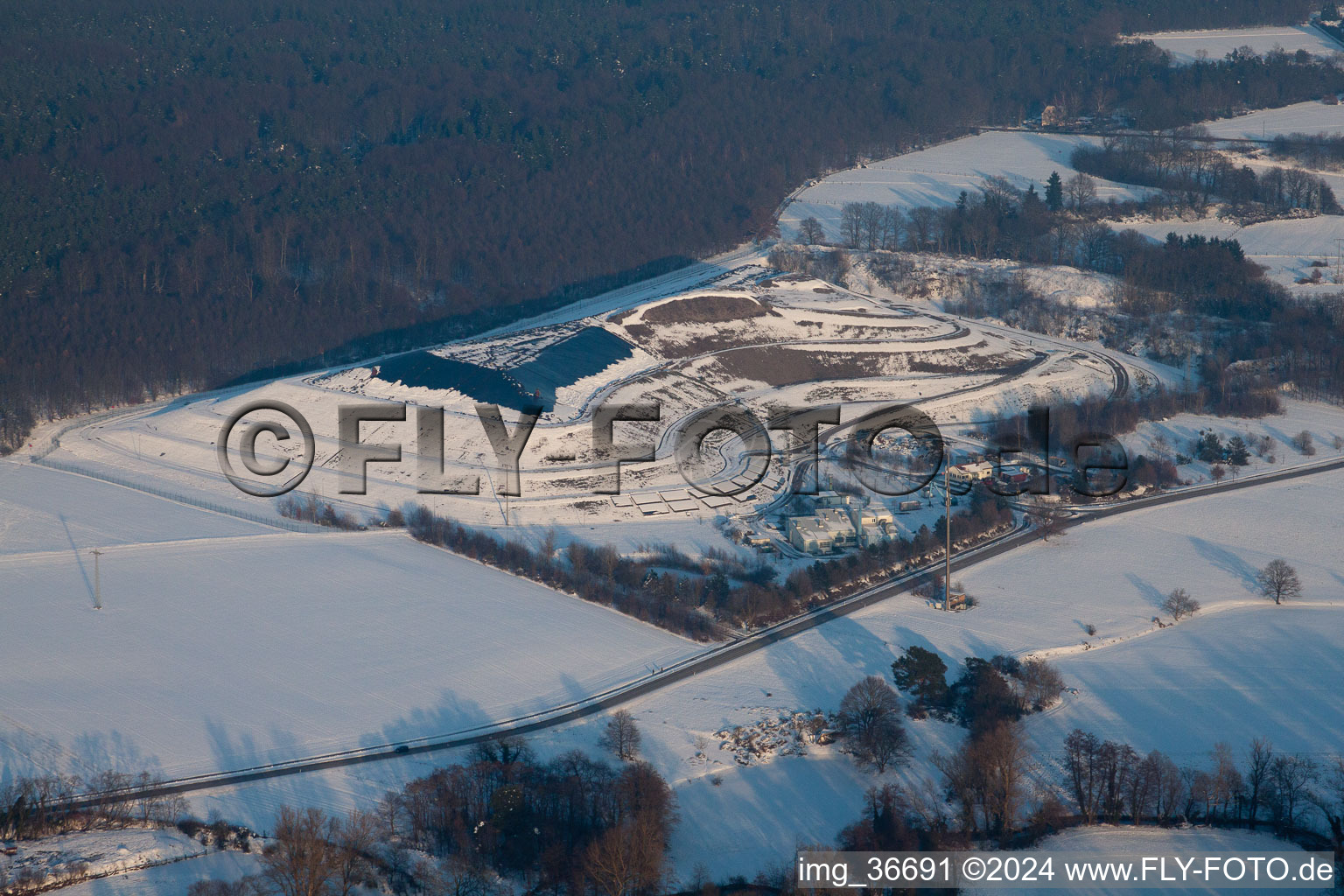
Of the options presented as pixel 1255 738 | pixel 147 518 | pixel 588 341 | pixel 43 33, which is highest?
pixel 43 33

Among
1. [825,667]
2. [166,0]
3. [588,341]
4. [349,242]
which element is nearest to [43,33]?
[166,0]

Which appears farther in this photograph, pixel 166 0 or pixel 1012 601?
pixel 166 0

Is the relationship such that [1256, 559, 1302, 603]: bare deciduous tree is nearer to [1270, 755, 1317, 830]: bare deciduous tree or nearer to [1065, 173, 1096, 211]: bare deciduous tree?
[1270, 755, 1317, 830]: bare deciduous tree

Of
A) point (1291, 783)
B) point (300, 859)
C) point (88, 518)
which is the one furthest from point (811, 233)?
point (300, 859)

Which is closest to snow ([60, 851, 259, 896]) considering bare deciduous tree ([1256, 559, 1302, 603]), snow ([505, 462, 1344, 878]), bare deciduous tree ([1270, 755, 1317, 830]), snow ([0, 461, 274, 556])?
snow ([505, 462, 1344, 878])

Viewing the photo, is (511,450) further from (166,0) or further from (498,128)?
(166,0)

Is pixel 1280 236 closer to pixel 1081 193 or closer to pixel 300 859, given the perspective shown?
pixel 1081 193

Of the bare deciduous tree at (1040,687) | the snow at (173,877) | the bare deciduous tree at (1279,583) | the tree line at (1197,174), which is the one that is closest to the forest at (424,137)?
the tree line at (1197,174)

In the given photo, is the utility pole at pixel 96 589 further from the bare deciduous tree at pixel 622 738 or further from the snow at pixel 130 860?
the bare deciduous tree at pixel 622 738
